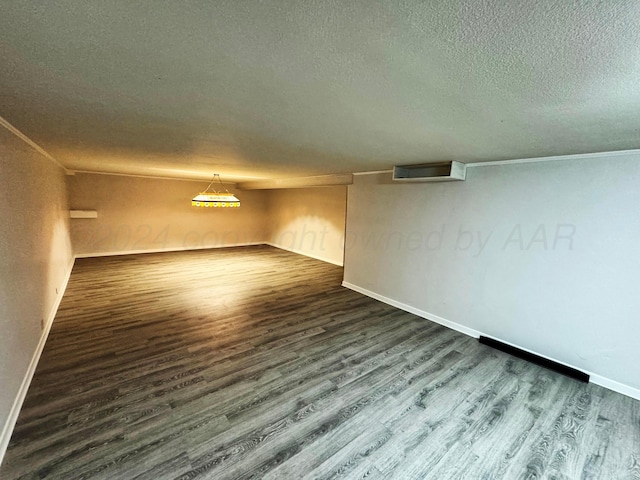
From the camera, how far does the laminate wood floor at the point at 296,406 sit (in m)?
1.70

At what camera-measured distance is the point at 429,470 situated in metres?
1.70

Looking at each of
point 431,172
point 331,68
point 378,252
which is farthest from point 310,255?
point 331,68

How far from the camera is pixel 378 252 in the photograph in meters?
4.70

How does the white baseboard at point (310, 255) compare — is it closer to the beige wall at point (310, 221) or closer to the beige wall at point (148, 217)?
the beige wall at point (310, 221)

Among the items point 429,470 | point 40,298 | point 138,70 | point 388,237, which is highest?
point 138,70

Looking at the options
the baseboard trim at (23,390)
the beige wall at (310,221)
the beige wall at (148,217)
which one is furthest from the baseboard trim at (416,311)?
the beige wall at (148,217)

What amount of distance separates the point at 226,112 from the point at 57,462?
2.41 metres

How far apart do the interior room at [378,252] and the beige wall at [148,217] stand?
3.05 meters

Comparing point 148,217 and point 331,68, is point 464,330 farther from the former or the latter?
point 148,217

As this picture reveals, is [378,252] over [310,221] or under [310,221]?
under

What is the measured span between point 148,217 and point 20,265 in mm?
5844

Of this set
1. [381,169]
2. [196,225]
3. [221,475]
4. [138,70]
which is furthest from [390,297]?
[196,225]

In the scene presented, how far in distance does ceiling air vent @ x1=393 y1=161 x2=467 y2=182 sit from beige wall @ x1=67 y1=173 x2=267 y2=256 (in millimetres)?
6472

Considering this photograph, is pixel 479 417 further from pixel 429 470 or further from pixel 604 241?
pixel 604 241
